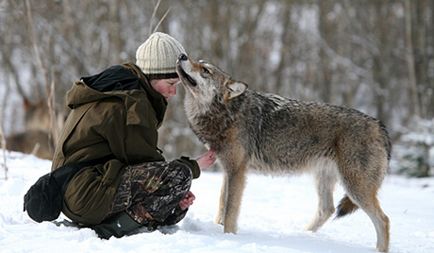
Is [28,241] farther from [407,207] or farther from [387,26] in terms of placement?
[387,26]

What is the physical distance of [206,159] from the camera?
499cm

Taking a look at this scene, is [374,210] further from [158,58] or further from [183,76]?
[158,58]

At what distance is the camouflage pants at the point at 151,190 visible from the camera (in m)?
4.11

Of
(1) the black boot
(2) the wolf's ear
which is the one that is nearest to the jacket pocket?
(1) the black boot

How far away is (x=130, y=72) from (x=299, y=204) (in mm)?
3159

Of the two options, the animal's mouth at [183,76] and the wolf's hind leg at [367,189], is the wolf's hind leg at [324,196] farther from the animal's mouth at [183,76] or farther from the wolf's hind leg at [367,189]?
the animal's mouth at [183,76]

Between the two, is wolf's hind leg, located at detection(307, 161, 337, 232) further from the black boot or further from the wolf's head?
the black boot

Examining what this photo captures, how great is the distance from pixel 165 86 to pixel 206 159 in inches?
Answer: 29.3

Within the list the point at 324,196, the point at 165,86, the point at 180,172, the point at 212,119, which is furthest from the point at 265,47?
the point at 180,172

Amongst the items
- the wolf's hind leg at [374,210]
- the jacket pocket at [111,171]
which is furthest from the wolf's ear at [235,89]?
the jacket pocket at [111,171]

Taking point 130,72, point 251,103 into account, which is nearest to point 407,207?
point 251,103

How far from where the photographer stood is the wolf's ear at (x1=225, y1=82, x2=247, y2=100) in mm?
5195

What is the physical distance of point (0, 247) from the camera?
3689 mm

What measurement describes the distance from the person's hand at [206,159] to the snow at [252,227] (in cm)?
42
